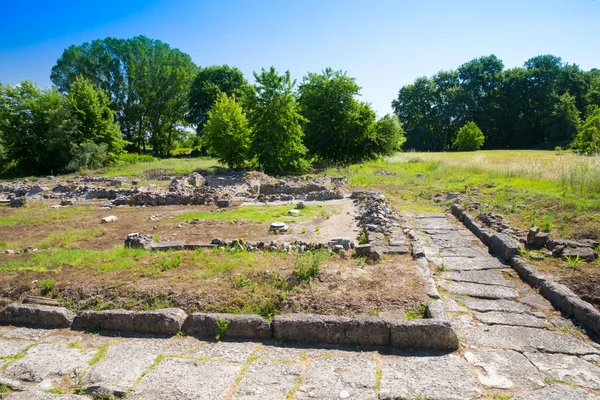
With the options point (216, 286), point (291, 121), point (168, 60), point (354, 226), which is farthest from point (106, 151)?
point (216, 286)

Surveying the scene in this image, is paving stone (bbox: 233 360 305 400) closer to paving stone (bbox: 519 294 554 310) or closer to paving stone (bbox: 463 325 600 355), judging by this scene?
paving stone (bbox: 463 325 600 355)

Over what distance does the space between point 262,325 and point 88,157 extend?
28509 millimetres

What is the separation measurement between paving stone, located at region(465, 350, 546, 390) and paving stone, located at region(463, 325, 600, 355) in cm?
20

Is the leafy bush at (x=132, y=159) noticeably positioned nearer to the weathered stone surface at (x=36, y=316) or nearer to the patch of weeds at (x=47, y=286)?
the patch of weeds at (x=47, y=286)

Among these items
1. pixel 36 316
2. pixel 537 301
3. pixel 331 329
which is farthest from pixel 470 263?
pixel 36 316

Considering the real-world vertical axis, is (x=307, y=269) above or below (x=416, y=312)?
above

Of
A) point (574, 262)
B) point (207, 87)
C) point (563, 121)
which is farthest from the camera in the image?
point (563, 121)

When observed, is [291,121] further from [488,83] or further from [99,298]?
[488,83]

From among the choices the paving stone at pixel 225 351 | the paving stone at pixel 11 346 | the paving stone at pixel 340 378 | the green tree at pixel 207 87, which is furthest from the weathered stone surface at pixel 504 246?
the green tree at pixel 207 87

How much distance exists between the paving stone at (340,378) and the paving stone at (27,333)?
3.49 m

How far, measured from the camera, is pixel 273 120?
871 inches

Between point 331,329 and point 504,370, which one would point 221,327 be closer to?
point 331,329

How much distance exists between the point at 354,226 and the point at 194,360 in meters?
6.47

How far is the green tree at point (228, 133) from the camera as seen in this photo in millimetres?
24250
